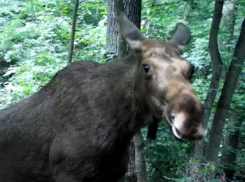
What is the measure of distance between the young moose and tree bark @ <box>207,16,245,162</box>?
2.06 meters

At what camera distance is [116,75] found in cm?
477

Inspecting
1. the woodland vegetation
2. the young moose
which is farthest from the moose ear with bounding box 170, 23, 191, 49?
the woodland vegetation

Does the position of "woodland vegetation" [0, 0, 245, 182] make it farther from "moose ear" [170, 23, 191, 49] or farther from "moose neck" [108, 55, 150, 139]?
"moose ear" [170, 23, 191, 49]

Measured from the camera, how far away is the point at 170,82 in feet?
12.0

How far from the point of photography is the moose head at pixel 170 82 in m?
3.27

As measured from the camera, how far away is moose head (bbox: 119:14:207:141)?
10.7 feet

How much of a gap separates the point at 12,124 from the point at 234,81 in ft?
12.3

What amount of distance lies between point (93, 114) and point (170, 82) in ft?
4.41

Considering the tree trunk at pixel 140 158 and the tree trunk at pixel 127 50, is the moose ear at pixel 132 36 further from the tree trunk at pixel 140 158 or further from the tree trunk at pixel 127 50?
the tree trunk at pixel 140 158

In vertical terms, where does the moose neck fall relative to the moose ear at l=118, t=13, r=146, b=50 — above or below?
below

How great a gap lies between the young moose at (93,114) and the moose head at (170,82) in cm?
1

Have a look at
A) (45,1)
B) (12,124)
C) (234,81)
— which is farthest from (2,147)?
(45,1)

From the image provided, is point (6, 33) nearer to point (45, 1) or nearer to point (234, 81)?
point (45, 1)

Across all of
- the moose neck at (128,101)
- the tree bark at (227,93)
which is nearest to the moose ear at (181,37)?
the moose neck at (128,101)
